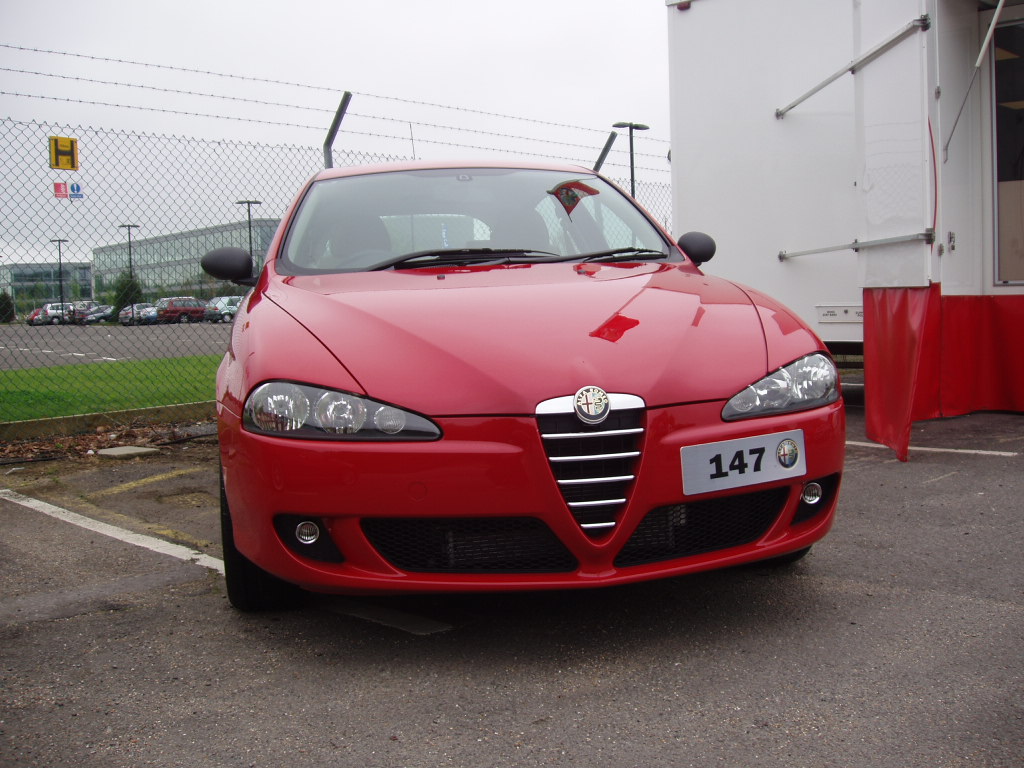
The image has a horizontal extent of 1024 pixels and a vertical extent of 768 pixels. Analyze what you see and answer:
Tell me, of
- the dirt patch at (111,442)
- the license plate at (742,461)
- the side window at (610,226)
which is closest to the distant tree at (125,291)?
the dirt patch at (111,442)

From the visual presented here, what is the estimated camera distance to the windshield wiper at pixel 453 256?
3516 mm

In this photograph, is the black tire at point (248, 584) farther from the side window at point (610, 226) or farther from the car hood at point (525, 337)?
the side window at point (610, 226)

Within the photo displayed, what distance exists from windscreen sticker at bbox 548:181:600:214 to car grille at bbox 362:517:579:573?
186cm

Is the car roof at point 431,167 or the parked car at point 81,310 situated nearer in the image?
the car roof at point 431,167

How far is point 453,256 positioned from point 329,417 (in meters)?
1.18

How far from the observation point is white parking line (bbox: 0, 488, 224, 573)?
12.4ft

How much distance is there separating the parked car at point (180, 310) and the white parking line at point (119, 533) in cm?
441

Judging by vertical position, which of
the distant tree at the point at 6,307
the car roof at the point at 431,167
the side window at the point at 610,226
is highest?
the car roof at the point at 431,167

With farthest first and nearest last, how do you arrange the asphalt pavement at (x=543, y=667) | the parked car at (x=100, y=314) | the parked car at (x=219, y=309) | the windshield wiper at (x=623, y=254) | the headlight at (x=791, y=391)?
the parked car at (x=219, y=309) → the parked car at (x=100, y=314) → the windshield wiper at (x=623, y=254) → the headlight at (x=791, y=391) → the asphalt pavement at (x=543, y=667)

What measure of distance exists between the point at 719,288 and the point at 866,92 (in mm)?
3081

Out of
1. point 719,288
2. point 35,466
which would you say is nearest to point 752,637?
point 719,288

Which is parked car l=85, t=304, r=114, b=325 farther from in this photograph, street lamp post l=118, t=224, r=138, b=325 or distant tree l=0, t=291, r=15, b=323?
distant tree l=0, t=291, r=15, b=323

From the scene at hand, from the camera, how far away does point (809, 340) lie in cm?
301

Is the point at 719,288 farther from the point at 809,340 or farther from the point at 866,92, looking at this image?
the point at 866,92
